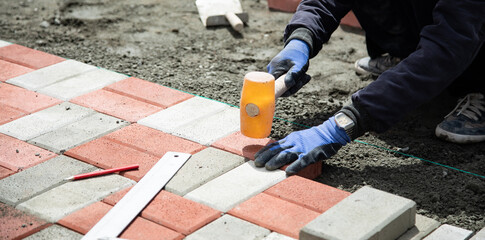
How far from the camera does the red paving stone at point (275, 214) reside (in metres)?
2.55

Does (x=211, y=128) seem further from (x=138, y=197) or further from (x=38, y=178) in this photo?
(x=38, y=178)

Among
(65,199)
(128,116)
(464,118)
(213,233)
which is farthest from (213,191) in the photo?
(464,118)

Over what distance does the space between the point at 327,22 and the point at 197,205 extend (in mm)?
1554

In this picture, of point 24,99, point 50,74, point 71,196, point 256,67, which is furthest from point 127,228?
point 256,67

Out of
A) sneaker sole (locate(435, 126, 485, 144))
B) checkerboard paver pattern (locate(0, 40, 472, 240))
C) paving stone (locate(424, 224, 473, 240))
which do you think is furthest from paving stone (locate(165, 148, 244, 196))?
sneaker sole (locate(435, 126, 485, 144))

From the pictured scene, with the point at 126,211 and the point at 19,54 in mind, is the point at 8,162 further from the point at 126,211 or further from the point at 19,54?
the point at 19,54

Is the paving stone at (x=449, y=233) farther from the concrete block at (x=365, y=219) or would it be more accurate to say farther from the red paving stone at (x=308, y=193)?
the red paving stone at (x=308, y=193)

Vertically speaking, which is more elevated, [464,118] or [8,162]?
[8,162]

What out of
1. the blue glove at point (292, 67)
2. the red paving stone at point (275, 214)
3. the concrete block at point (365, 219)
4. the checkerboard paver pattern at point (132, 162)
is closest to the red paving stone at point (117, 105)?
the checkerboard paver pattern at point (132, 162)

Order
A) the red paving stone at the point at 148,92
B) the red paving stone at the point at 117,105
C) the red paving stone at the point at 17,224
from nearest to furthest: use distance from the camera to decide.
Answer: the red paving stone at the point at 17,224, the red paving stone at the point at 117,105, the red paving stone at the point at 148,92

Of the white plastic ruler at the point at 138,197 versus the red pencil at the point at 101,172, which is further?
the red pencil at the point at 101,172

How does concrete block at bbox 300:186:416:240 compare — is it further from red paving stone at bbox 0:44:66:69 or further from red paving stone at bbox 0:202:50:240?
red paving stone at bbox 0:44:66:69

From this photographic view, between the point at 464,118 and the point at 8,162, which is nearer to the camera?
the point at 8,162

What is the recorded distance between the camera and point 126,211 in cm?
260
